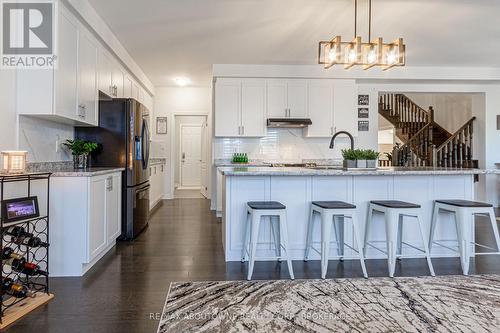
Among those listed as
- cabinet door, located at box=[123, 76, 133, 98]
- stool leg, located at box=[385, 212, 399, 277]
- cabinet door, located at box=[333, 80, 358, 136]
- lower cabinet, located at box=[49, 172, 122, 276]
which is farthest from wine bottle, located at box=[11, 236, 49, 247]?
cabinet door, located at box=[333, 80, 358, 136]

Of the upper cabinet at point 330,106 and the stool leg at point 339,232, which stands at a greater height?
the upper cabinet at point 330,106

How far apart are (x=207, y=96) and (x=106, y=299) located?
5905mm

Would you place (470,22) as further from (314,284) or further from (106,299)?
(106,299)

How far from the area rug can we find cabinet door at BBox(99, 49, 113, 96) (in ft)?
8.96

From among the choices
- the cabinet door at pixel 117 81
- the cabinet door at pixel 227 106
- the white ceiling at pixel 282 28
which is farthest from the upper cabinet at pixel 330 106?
the cabinet door at pixel 117 81

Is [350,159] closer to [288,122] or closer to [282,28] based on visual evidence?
[282,28]

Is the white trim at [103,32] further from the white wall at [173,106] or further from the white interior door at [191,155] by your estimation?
the white interior door at [191,155]

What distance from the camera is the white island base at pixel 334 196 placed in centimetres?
317

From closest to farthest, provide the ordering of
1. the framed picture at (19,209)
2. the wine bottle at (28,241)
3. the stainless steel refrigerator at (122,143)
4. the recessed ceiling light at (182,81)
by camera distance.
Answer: the framed picture at (19,209)
the wine bottle at (28,241)
the stainless steel refrigerator at (122,143)
the recessed ceiling light at (182,81)

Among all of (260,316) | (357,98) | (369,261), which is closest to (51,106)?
(260,316)

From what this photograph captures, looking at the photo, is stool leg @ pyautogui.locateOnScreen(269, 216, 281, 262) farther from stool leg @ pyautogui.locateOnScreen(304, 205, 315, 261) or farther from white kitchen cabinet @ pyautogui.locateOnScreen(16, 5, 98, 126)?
white kitchen cabinet @ pyautogui.locateOnScreen(16, 5, 98, 126)

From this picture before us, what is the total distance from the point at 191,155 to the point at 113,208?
20.1 feet

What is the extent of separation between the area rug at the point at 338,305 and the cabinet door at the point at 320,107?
139 inches

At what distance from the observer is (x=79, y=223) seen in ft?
9.12
